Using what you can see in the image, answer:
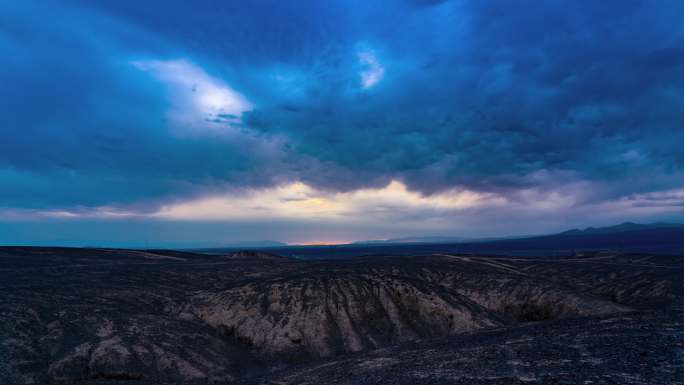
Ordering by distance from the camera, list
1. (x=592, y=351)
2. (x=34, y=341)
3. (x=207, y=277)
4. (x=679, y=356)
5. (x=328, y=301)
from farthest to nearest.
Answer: (x=207, y=277) < (x=328, y=301) < (x=34, y=341) < (x=592, y=351) < (x=679, y=356)

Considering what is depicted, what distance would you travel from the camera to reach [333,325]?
41406 mm

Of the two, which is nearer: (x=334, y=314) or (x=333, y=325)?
(x=333, y=325)

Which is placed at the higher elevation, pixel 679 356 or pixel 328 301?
pixel 679 356

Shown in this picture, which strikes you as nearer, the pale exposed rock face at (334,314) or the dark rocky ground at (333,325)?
the dark rocky ground at (333,325)

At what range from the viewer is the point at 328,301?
4481 cm

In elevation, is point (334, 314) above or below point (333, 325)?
above

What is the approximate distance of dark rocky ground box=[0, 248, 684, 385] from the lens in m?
16.0

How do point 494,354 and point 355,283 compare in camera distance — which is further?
point 355,283

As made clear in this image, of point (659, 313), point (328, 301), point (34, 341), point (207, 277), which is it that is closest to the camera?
point (659, 313)

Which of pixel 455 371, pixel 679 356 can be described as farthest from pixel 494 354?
pixel 679 356

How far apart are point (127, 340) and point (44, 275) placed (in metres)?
25.2

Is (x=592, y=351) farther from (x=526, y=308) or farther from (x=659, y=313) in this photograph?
(x=526, y=308)

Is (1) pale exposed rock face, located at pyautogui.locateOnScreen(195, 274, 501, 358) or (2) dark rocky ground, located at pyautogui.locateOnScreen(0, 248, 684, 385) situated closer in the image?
(2) dark rocky ground, located at pyautogui.locateOnScreen(0, 248, 684, 385)

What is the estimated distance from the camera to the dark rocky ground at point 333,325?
16.0m
